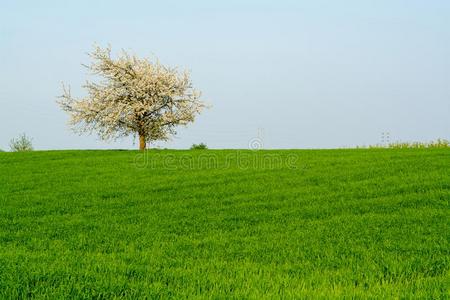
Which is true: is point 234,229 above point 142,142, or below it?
below

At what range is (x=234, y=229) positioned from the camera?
43.8 feet

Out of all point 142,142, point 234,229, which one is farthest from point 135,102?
point 234,229

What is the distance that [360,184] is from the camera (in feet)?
59.9

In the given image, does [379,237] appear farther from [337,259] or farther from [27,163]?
[27,163]

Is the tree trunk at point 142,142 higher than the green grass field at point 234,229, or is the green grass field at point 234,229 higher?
the tree trunk at point 142,142

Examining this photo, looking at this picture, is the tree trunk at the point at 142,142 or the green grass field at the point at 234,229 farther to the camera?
the tree trunk at the point at 142,142

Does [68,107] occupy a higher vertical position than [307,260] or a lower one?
higher

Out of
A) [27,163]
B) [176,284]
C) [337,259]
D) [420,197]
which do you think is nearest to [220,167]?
[420,197]

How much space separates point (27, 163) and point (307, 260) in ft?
80.3

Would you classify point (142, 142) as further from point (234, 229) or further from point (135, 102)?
point (234, 229)

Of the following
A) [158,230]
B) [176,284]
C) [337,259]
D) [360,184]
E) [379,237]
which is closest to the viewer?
[176,284]

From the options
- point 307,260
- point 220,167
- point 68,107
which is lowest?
point 307,260

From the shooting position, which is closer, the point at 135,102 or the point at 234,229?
the point at 234,229

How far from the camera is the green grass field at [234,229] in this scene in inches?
314
